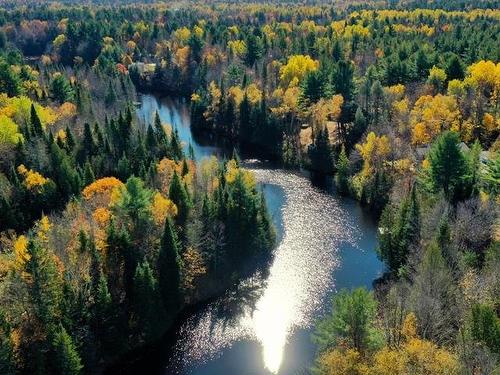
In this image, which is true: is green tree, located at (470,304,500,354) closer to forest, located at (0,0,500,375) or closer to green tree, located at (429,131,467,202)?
forest, located at (0,0,500,375)

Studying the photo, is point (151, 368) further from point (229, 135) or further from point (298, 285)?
point (229, 135)

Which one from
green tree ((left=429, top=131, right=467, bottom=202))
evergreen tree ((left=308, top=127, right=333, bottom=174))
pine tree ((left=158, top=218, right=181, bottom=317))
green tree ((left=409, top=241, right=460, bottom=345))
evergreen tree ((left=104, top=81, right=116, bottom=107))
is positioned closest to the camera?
green tree ((left=409, top=241, right=460, bottom=345))

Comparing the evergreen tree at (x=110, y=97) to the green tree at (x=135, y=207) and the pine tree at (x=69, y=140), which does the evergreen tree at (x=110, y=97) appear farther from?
the green tree at (x=135, y=207)

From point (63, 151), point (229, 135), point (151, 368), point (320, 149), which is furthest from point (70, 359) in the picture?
point (229, 135)

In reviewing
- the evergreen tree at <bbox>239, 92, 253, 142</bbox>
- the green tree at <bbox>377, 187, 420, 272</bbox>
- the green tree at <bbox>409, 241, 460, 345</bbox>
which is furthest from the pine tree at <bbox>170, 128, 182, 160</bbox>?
the green tree at <bbox>409, 241, 460, 345</bbox>

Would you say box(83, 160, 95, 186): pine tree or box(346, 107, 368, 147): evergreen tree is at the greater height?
box(83, 160, 95, 186): pine tree

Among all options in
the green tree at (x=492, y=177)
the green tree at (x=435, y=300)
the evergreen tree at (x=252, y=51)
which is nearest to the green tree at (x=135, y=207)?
the green tree at (x=435, y=300)

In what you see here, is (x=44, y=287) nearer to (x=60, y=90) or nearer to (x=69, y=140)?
(x=69, y=140)
